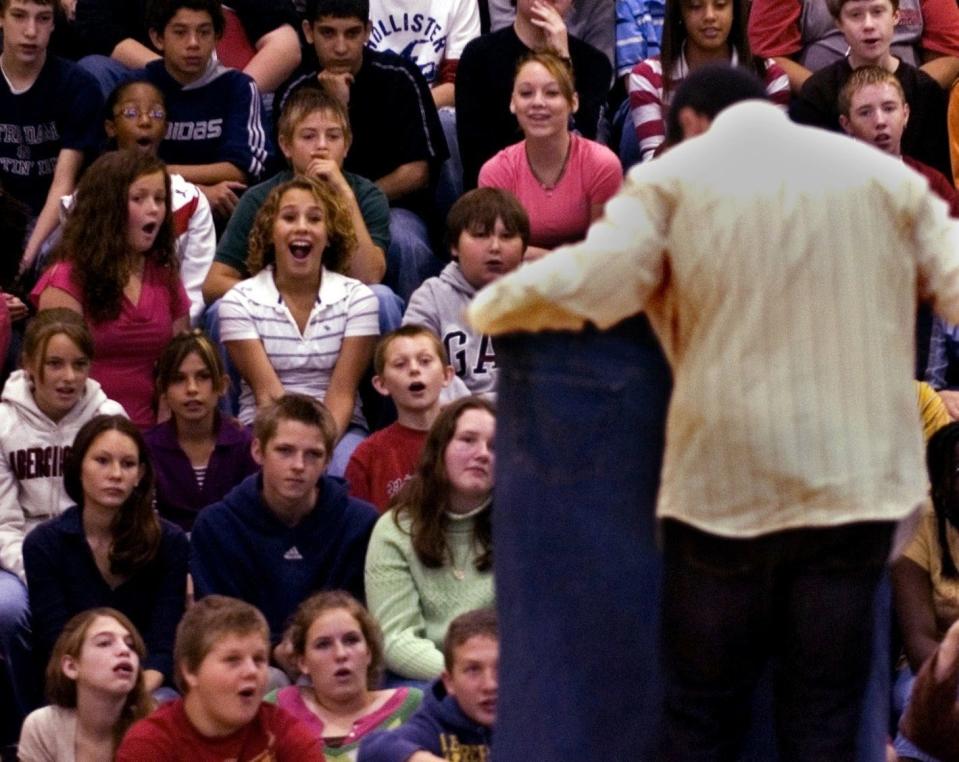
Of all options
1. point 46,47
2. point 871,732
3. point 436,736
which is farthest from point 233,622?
point 46,47

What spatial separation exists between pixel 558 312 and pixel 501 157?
454cm

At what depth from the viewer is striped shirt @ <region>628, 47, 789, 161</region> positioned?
8.37 metres

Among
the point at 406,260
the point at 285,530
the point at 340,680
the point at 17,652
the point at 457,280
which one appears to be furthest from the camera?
the point at 406,260

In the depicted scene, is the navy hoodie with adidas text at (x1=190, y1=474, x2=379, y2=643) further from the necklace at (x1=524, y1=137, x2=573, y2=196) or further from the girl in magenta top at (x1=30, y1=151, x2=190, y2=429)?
the necklace at (x1=524, y1=137, x2=573, y2=196)

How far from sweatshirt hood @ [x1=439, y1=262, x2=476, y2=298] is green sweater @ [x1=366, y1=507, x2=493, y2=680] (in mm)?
1371

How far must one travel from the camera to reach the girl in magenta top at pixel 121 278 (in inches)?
286

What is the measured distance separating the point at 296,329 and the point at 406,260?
2.96ft

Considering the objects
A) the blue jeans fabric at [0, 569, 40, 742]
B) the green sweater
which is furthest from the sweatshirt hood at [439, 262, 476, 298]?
the blue jeans fabric at [0, 569, 40, 742]

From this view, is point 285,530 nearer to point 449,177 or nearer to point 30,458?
point 30,458

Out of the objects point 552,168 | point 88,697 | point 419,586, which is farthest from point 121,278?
point 88,697

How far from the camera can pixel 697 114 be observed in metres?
3.71

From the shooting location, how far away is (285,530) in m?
6.43

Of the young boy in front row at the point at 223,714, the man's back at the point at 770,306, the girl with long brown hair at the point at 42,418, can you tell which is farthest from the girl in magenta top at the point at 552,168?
the man's back at the point at 770,306

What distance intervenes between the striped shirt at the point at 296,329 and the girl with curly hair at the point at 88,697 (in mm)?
1576
